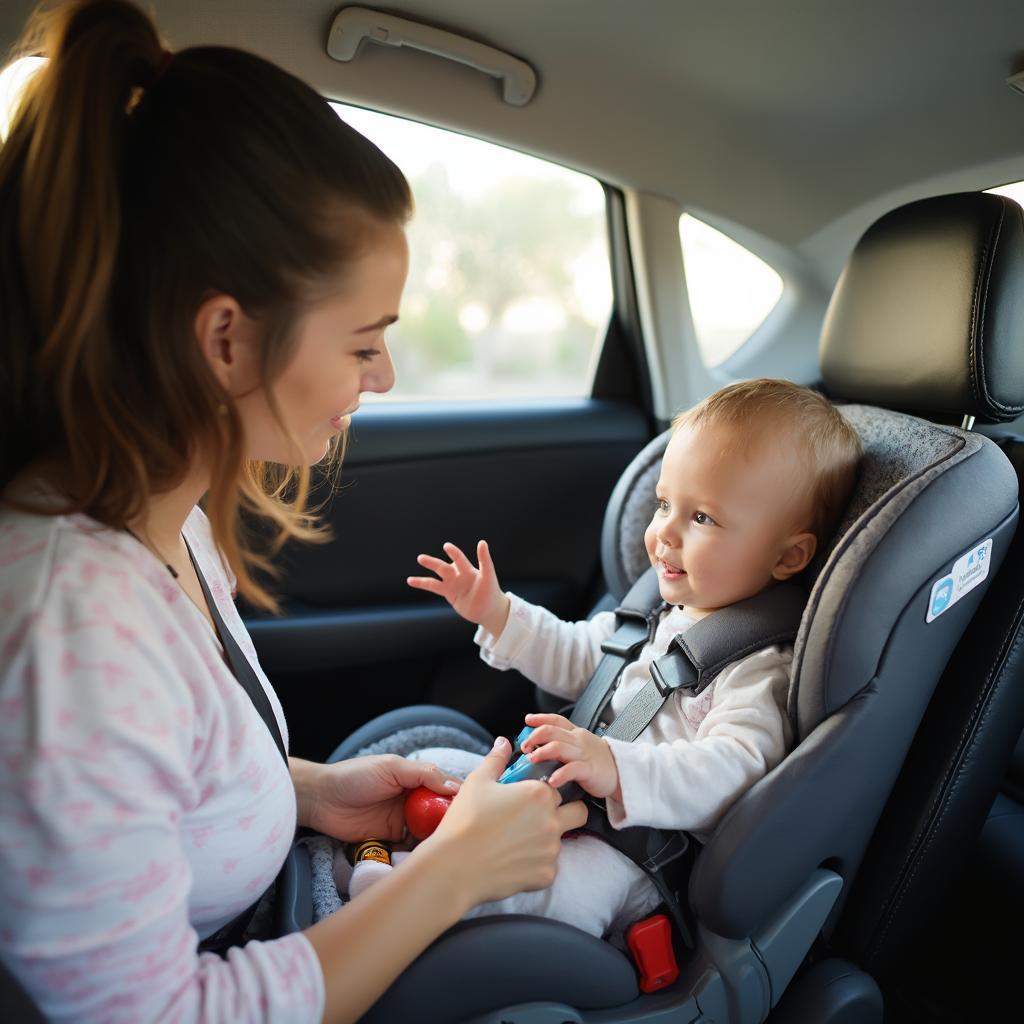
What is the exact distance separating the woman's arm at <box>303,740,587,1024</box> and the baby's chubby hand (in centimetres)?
4

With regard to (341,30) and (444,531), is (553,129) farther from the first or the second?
(444,531)

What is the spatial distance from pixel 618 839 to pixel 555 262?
3.54 m

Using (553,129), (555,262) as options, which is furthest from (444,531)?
(555,262)

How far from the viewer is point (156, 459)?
0.88 metres

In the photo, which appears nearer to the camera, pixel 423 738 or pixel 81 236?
pixel 81 236

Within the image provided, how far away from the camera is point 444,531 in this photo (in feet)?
7.48

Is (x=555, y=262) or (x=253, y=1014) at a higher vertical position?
(x=555, y=262)

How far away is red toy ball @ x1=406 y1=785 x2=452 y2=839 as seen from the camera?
1.30 metres

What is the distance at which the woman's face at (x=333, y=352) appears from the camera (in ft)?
3.06

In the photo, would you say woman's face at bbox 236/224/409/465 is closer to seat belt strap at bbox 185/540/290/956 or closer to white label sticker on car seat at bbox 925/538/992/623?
seat belt strap at bbox 185/540/290/956

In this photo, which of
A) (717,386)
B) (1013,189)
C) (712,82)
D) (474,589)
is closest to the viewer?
(474,589)

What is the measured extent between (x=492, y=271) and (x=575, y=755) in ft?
11.4

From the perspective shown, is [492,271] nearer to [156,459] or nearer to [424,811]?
[424,811]

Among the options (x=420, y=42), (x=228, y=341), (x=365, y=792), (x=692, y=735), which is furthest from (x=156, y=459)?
(x=420, y=42)
